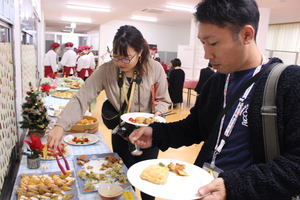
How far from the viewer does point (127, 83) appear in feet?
5.48

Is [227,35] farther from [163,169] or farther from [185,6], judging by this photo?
[185,6]

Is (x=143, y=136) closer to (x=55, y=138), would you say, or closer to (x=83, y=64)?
(x=55, y=138)

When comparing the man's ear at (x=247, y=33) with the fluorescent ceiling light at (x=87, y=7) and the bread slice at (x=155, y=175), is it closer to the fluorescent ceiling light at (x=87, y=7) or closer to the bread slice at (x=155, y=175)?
the bread slice at (x=155, y=175)

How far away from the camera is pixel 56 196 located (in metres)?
1.10

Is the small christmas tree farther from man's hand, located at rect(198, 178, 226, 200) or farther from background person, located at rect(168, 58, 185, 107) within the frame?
background person, located at rect(168, 58, 185, 107)

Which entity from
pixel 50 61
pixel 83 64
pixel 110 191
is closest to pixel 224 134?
pixel 110 191

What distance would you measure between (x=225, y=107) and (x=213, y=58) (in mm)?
195

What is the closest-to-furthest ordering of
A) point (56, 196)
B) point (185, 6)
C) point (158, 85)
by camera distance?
point (56, 196) < point (158, 85) < point (185, 6)

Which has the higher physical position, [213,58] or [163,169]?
[213,58]

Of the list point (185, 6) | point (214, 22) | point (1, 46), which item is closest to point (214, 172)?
point (214, 22)

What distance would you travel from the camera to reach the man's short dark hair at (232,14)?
777 mm

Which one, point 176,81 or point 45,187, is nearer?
point 45,187

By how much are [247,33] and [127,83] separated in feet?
3.26

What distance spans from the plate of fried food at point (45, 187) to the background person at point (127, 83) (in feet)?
1.04
